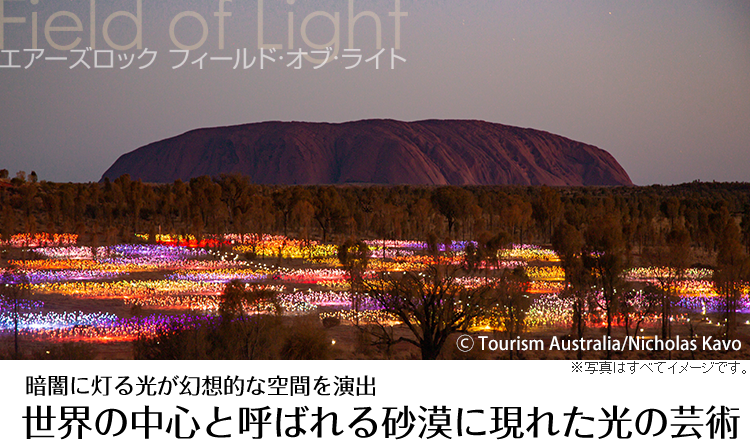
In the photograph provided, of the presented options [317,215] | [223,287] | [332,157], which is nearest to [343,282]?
[223,287]

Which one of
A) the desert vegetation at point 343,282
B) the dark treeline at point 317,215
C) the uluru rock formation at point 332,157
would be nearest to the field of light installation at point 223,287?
the desert vegetation at point 343,282

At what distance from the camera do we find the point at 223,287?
27438 millimetres

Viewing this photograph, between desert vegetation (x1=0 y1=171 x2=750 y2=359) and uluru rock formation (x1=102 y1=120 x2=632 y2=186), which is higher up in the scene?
uluru rock formation (x1=102 y1=120 x2=632 y2=186)

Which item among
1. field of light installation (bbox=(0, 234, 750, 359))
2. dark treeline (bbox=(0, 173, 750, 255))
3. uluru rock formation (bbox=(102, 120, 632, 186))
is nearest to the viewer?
field of light installation (bbox=(0, 234, 750, 359))

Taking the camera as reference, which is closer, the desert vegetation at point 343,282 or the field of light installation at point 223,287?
the desert vegetation at point 343,282

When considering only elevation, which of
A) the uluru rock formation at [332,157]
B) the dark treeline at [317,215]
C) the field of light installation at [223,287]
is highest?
the uluru rock formation at [332,157]

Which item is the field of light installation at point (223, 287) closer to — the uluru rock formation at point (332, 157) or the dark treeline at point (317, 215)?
the dark treeline at point (317, 215)

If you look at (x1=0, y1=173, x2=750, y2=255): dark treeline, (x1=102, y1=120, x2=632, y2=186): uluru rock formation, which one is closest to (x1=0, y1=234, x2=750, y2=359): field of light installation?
(x1=0, y1=173, x2=750, y2=255): dark treeline

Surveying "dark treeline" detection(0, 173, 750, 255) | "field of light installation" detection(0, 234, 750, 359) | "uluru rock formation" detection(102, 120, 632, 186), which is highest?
"uluru rock formation" detection(102, 120, 632, 186)

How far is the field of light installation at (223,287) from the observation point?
19.3 m

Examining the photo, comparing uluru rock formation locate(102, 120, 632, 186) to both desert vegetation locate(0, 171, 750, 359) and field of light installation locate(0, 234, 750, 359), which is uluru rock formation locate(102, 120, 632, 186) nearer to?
desert vegetation locate(0, 171, 750, 359)

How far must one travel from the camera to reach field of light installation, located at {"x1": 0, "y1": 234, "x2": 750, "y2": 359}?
19.3 meters

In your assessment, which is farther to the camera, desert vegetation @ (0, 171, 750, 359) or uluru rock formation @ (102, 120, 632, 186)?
uluru rock formation @ (102, 120, 632, 186)
